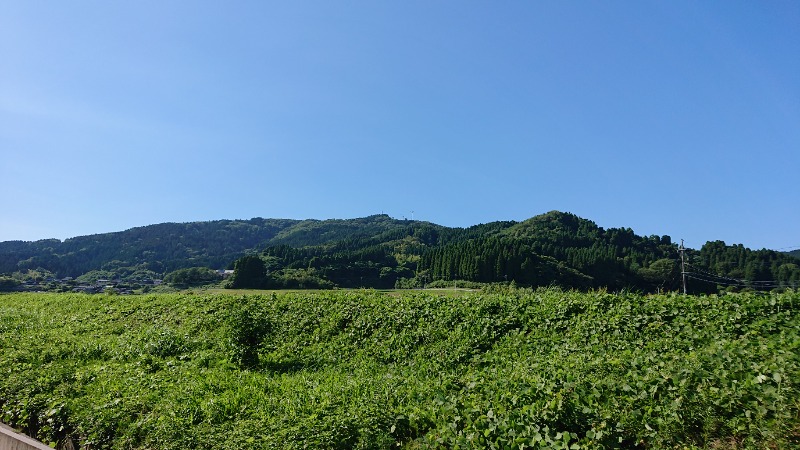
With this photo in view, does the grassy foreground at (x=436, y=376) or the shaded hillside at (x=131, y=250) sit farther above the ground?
the shaded hillside at (x=131, y=250)

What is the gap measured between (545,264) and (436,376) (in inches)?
2840

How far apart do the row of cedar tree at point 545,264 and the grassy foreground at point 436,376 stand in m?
30.5

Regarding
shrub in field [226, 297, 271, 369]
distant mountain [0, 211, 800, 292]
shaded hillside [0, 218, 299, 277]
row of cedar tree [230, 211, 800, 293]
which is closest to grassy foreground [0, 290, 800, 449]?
shrub in field [226, 297, 271, 369]

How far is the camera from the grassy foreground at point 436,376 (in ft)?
→ 16.5

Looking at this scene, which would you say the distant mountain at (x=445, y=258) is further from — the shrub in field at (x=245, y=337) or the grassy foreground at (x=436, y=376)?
the shrub in field at (x=245, y=337)

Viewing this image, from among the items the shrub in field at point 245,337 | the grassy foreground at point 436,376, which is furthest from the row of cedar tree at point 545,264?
the grassy foreground at point 436,376

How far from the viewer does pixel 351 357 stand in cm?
1134

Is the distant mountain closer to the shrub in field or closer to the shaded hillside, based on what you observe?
the shaded hillside

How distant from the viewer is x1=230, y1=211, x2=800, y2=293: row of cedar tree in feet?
179

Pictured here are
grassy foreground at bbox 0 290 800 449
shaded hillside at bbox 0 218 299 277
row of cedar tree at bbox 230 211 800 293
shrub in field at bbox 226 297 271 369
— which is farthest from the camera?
shaded hillside at bbox 0 218 299 277

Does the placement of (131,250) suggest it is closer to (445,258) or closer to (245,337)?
(445,258)

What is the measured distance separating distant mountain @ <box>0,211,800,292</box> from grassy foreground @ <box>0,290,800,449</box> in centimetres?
305

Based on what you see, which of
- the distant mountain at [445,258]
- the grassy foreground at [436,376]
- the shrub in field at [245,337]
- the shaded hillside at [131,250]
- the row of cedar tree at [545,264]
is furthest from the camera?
the shaded hillside at [131,250]

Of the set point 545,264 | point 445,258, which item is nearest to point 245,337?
point 545,264
